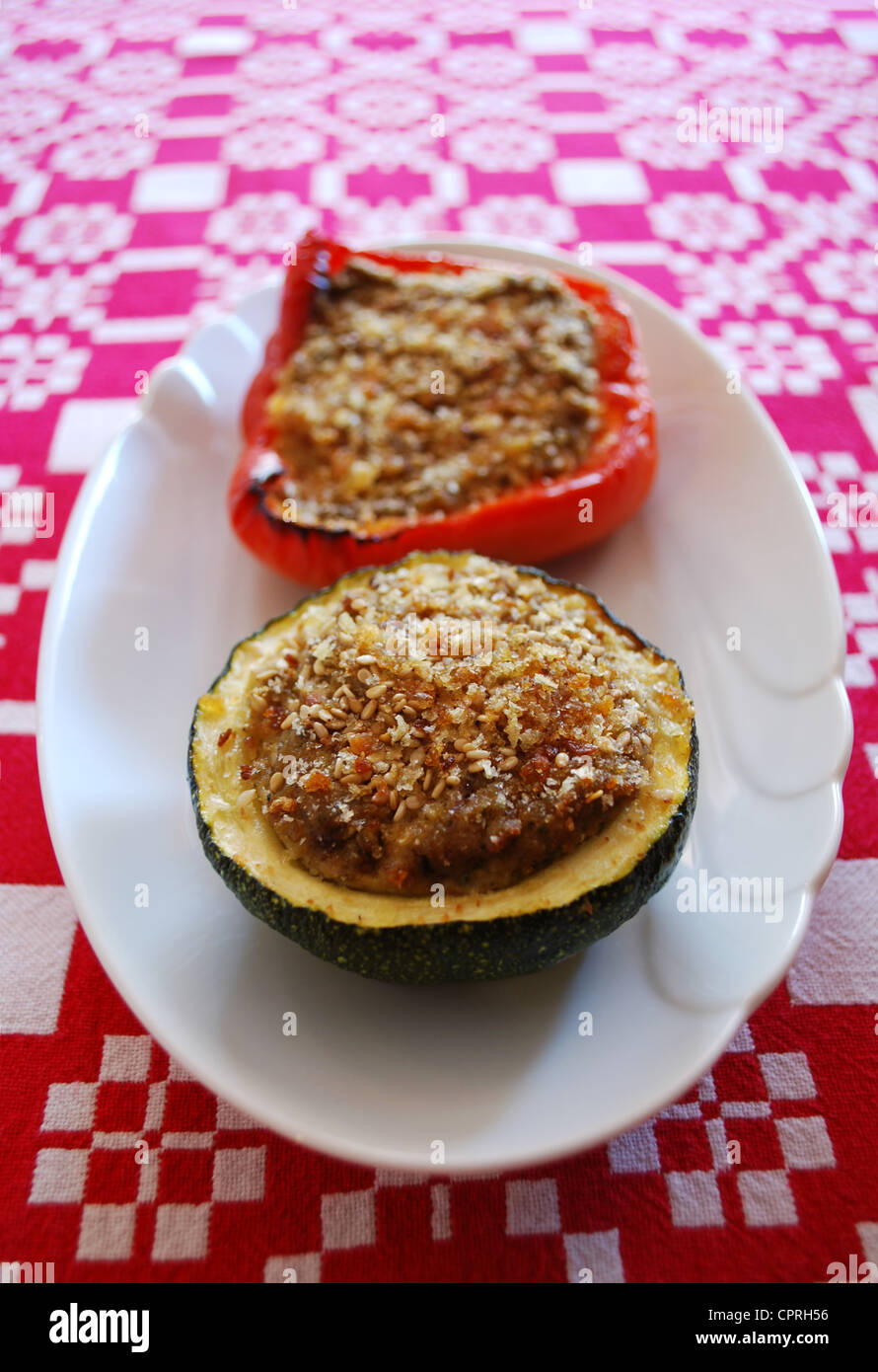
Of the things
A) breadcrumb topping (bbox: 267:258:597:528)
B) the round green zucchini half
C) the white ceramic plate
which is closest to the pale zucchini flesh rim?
the round green zucchini half

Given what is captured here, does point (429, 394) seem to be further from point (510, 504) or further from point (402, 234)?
point (402, 234)

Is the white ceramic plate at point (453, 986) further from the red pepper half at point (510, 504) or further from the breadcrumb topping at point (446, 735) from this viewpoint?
the breadcrumb topping at point (446, 735)

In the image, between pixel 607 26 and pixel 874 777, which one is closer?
pixel 874 777

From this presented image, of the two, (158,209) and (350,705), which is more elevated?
(158,209)

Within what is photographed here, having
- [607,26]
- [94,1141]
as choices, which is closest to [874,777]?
[94,1141]

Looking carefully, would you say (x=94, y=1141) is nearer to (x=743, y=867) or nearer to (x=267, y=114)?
(x=743, y=867)

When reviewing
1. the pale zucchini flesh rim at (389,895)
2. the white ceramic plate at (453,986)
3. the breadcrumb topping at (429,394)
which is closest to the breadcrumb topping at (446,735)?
the pale zucchini flesh rim at (389,895)

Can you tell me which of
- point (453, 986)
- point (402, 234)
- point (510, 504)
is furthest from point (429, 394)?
point (453, 986)
